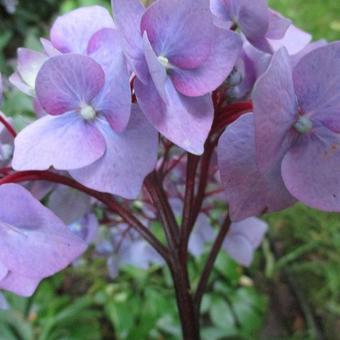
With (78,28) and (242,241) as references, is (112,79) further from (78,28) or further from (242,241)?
(242,241)

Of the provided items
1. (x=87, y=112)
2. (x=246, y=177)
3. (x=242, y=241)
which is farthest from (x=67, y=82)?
(x=242, y=241)

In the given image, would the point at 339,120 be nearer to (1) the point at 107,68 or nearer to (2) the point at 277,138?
(2) the point at 277,138

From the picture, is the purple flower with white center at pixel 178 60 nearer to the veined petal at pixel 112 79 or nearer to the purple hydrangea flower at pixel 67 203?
the veined petal at pixel 112 79

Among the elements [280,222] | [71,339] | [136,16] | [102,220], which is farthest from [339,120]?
[280,222]

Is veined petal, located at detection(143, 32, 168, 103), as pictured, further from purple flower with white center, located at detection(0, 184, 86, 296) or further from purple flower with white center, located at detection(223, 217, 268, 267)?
purple flower with white center, located at detection(223, 217, 268, 267)

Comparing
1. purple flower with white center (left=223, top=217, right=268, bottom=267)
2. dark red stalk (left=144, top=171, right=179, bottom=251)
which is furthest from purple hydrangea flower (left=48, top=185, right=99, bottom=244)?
purple flower with white center (left=223, top=217, right=268, bottom=267)
